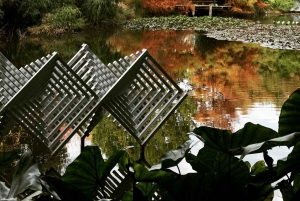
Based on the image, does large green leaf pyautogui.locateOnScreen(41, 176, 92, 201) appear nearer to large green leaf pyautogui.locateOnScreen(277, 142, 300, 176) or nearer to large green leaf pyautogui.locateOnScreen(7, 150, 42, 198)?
large green leaf pyautogui.locateOnScreen(7, 150, 42, 198)

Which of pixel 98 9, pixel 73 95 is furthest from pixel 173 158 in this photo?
pixel 98 9

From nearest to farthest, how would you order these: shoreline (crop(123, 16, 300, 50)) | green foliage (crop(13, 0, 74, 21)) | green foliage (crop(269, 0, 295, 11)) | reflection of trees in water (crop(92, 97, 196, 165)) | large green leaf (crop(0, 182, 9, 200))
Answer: large green leaf (crop(0, 182, 9, 200)) → reflection of trees in water (crop(92, 97, 196, 165)) → shoreline (crop(123, 16, 300, 50)) → green foliage (crop(13, 0, 74, 21)) → green foliage (crop(269, 0, 295, 11))

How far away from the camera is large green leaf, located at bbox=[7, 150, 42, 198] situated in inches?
30.1

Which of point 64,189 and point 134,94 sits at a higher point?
point 64,189

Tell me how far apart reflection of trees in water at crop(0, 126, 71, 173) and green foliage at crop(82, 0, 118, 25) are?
16495 millimetres

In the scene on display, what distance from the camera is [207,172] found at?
0.81m

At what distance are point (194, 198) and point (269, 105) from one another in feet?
19.4

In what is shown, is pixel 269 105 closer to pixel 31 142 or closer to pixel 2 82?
pixel 31 142

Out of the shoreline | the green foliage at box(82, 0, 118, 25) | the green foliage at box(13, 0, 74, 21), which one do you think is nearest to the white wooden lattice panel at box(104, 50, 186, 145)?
the shoreline

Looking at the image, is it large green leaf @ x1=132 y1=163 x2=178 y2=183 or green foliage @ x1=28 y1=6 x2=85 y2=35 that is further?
green foliage @ x1=28 y1=6 x2=85 y2=35

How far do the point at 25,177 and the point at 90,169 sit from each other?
0.11 meters

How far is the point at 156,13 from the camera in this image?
27.6 m

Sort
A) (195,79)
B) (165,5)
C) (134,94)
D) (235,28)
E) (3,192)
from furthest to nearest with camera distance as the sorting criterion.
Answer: (165,5) < (235,28) < (195,79) < (134,94) < (3,192)

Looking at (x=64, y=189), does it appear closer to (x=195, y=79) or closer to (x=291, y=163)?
(x=291, y=163)
